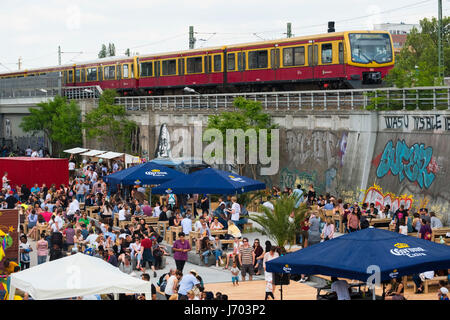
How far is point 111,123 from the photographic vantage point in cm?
4866

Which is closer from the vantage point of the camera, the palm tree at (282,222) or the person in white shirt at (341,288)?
the person in white shirt at (341,288)

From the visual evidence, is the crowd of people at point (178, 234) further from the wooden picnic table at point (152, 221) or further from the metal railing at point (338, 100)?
the metal railing at point (338, 100)

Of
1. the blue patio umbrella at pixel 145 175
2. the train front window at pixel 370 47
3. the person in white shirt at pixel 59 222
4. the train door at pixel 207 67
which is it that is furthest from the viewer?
the train door at pixel 207 67

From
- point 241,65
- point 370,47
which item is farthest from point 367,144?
point 241,65

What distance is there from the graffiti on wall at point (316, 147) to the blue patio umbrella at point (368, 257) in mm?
18277

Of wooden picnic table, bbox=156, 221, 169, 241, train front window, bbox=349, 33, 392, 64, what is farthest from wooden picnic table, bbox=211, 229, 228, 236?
train front window, bbox=349, 33, 392, 64

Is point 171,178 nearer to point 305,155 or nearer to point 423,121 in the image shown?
point 305,155

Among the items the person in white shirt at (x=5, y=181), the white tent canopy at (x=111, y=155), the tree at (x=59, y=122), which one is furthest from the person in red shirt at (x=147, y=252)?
the tree at (x=59, y=122)

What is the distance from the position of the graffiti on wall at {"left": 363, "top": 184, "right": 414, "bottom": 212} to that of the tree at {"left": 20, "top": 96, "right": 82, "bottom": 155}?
96.8ft

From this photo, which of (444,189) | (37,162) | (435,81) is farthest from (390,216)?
(37,162)

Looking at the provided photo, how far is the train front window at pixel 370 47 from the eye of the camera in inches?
1324

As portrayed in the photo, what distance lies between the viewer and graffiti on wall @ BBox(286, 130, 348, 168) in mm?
30859

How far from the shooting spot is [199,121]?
4128cm
